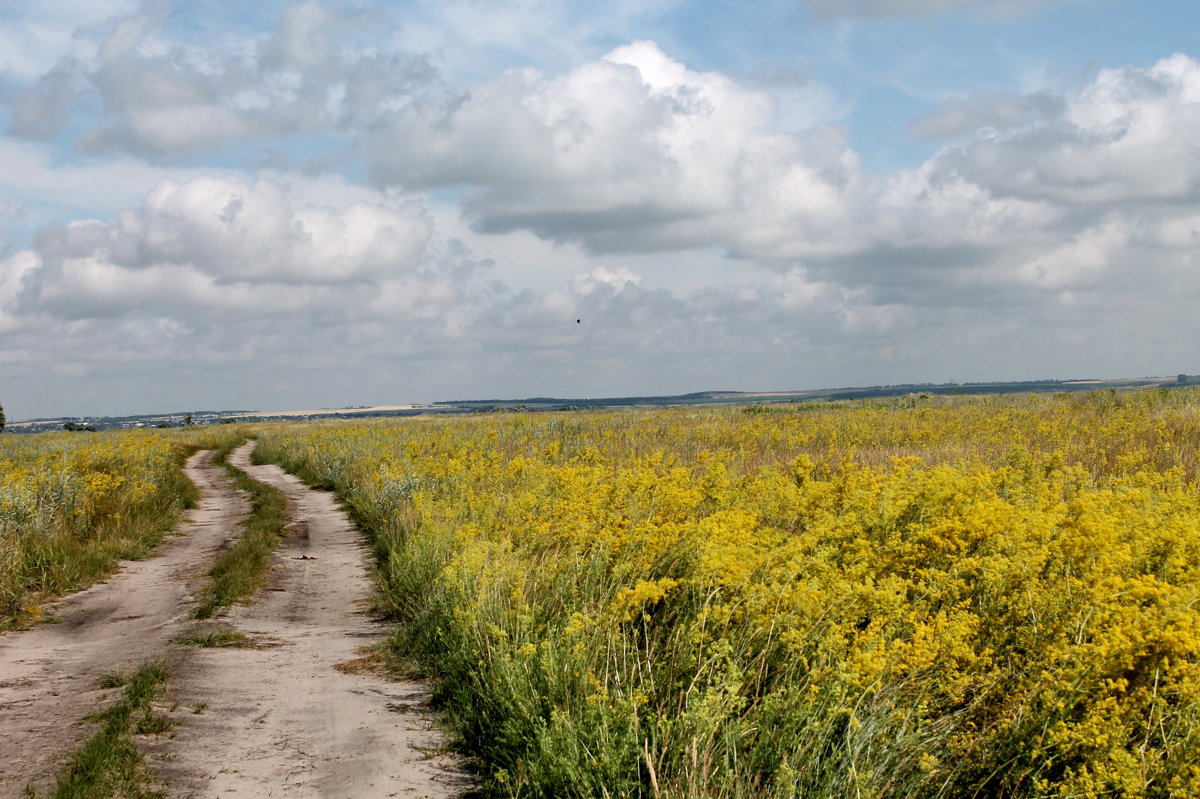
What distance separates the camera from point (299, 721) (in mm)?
5719

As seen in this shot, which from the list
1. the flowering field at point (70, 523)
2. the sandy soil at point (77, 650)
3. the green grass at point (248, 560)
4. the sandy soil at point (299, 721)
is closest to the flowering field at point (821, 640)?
the sandy soil at point (299, 721)

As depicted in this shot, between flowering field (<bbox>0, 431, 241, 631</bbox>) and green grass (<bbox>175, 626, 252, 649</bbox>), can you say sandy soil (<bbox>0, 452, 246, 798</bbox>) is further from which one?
flowering field (<bbox>0, 431, 241, 631</bbox>)

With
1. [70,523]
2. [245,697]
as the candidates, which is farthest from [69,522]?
[245,697]

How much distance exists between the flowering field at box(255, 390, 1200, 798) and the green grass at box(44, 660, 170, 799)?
192 cm

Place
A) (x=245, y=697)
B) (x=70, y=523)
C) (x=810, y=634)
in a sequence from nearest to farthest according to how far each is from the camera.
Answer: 1. (x=810, y=634)
2. (x=245, y=697)
3. (x=70, y=523)

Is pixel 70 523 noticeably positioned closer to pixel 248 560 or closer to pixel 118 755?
pixel 248 560

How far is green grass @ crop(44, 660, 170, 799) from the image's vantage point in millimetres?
4609

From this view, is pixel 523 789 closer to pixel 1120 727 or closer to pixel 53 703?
pixel 1120 727

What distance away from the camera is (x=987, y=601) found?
17.9ft

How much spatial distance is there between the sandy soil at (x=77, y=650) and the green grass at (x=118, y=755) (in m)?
0.16

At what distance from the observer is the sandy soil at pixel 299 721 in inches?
190

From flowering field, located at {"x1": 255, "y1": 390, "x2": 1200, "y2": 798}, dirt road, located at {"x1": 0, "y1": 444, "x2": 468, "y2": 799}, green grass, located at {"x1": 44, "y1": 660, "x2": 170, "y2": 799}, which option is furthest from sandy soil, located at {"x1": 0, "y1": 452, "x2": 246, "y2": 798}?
flowering field, located at {"x1": 255, "y1": 390, "x2": 1200, "y2": 798}

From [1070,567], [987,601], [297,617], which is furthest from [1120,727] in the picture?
[297,617]

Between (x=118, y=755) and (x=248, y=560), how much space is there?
648 centimetres
